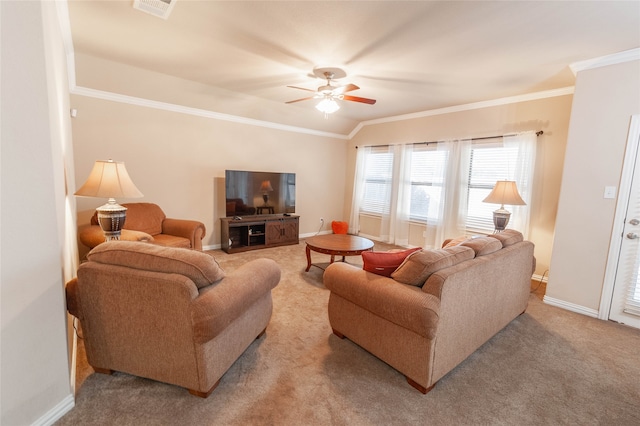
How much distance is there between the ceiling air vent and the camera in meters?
2.15

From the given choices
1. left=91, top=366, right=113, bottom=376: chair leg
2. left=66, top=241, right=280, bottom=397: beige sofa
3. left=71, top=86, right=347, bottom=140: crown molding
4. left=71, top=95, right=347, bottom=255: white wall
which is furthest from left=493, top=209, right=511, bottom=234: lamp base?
left=91, top=366, right=113, bottom=376: chair leg

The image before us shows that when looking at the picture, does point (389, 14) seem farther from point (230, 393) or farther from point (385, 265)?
point (230, 393)

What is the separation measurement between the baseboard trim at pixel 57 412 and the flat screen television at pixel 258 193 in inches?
133

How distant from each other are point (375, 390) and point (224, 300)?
3.62 ft

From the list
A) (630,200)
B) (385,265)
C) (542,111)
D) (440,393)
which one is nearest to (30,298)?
(385,265)

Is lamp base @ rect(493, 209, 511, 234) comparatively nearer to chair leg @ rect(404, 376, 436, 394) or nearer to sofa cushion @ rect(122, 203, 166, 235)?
chair leg @ rect(404, 376, 436, 394)

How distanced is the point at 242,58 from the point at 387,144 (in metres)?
3.49

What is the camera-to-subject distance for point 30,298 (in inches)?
52.4

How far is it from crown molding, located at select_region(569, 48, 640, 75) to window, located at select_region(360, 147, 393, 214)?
304 centimetres

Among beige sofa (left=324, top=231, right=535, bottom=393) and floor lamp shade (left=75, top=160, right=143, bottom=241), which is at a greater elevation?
floor lamp shade (left=75, top=160, right=143, bottom=241)

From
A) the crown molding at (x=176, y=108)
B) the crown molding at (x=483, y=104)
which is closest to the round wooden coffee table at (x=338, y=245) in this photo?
the crown molding at (x=176, y=108)

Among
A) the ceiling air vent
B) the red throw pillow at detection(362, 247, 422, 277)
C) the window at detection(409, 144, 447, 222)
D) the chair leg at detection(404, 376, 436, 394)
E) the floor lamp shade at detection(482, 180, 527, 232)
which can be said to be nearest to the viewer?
the chair leg at detection(404, 376, 436, 394)

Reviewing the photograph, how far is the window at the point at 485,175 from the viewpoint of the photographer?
13.6 ft

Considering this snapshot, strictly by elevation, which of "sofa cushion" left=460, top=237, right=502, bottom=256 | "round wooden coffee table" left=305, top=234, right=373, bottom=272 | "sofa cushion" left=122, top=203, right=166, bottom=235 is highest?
"sofa cushion" left=460, top=237, right=502, bottom=256
